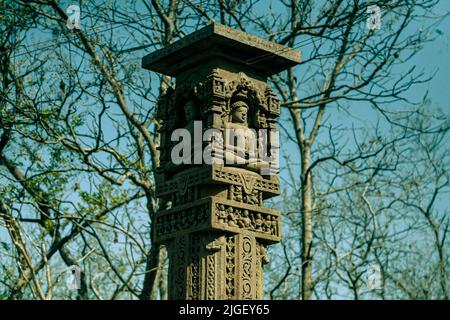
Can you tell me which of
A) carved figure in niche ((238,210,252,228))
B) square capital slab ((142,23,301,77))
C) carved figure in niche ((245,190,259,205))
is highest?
square capital slab ((142,23,301,77))

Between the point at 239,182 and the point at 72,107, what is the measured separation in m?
6.59

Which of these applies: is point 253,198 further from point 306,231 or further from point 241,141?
point 306,231

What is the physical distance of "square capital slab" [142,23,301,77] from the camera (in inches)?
297

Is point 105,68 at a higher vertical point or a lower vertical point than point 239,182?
higher

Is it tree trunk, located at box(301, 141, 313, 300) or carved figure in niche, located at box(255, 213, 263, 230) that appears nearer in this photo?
carved figure in niche, located at box(255, 213, 263, 230)

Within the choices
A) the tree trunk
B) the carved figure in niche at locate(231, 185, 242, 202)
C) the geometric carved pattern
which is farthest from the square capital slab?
the tree trunk

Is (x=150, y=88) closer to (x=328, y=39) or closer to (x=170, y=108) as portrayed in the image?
(x=328, y=39)

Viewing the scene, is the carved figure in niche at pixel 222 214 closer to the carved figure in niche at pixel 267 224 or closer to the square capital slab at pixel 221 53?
the carved figure in niche at pixel 267 224

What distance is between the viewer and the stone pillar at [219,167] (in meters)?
7.28

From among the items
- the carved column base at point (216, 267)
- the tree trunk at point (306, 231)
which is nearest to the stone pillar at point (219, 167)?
the carved column base at point (216, 267)

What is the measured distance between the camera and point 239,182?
749 centimetres

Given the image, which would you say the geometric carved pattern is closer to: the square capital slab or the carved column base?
the carved column base
